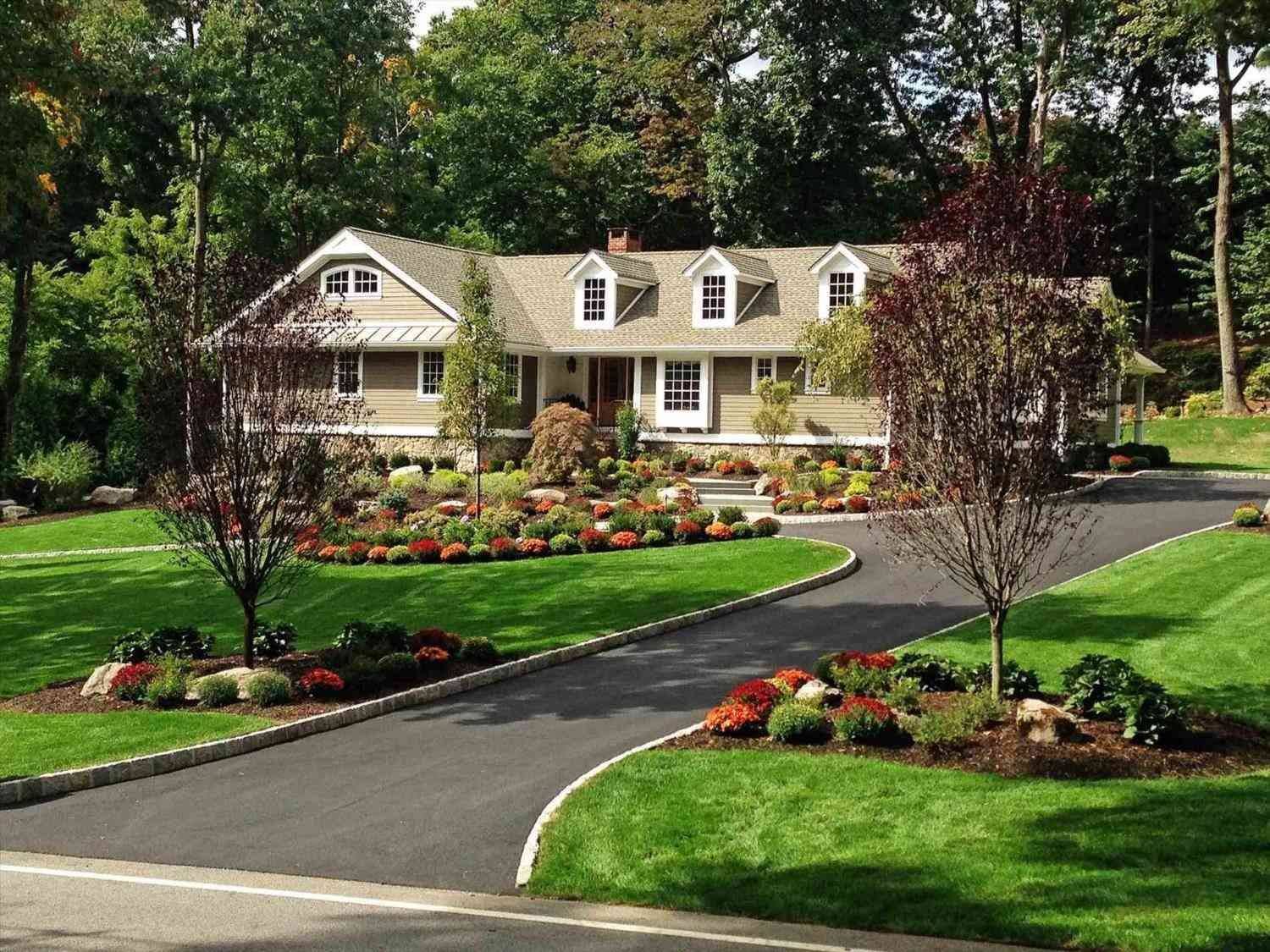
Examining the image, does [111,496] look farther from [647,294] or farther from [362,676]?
[362,676]

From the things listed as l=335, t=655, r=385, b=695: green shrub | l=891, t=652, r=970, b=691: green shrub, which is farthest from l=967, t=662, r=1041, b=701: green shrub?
l=335, t=655, r=385, b=695: green shrub

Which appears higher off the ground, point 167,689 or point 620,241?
point 620,241

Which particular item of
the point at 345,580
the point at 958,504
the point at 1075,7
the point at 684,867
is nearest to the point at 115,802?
the point at 684,867

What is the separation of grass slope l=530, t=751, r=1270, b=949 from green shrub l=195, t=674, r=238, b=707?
18.8 ft

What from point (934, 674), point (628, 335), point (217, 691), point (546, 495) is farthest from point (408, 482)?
point (934, 674)

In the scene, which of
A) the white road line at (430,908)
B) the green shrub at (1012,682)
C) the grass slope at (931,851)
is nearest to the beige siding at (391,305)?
the green shrub at (1012,682)

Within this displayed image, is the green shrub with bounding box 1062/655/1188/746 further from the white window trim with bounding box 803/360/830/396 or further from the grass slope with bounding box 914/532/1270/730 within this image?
the white window trim with bounding box 803/360/830/396

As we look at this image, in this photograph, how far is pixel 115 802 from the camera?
37.2 ft

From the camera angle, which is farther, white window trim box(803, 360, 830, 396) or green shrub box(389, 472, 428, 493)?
white window trim box(803, 360, 830, 396)

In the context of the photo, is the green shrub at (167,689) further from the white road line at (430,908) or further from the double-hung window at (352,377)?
the double-hung window at (352,377)

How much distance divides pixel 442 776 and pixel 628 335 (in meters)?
29.3

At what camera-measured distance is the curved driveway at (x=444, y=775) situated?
9703 mm

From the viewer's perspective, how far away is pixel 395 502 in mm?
29734

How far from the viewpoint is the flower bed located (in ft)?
35.6
